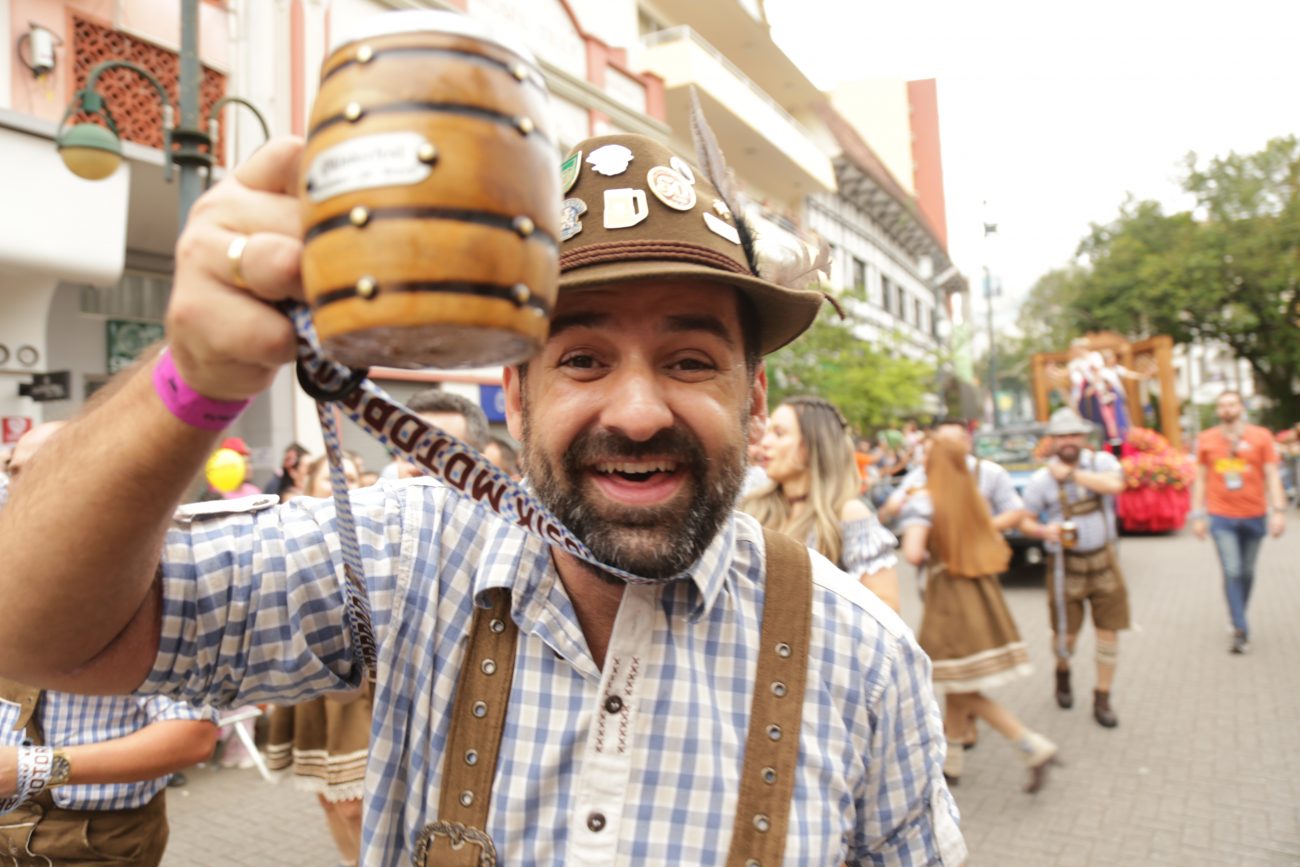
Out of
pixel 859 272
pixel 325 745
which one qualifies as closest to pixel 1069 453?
pixel 325 745

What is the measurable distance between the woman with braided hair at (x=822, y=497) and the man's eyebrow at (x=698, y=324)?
2.47 meters

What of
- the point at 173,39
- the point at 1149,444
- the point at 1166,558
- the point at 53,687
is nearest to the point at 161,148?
the point at 173,39

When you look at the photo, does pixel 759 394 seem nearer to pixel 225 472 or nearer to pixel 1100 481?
pixel 225 472

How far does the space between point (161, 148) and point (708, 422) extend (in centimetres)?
853

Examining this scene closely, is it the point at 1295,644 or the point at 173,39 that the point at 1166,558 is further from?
the point at 173,39

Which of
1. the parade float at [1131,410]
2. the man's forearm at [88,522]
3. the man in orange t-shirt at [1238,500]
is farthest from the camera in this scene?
the parade float at [1131,410]

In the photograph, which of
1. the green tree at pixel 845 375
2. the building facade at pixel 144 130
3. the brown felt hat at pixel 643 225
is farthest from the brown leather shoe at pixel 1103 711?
the green tree at pixel 845 375

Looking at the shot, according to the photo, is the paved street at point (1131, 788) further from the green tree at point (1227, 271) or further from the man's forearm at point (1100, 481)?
the green tree at point (1227, 271)

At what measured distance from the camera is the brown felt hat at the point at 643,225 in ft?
3.98

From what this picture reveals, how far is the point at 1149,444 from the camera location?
14125 millimetres

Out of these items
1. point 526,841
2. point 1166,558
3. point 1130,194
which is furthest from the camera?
point 1130,194

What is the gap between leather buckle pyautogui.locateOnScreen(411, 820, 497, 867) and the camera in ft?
3.73

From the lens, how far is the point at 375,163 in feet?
2.02

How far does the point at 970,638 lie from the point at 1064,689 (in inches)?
75.8
